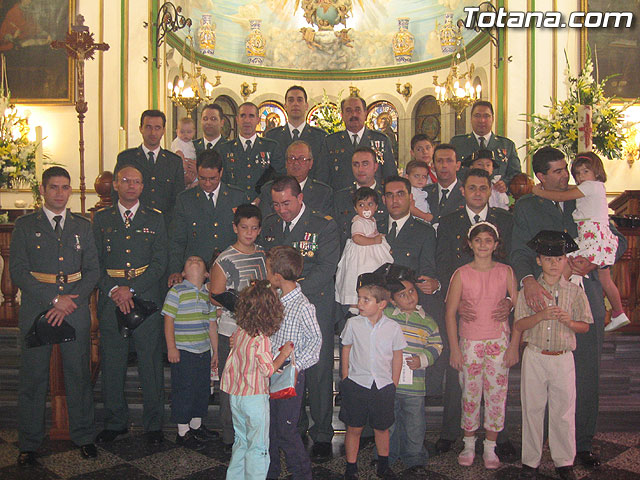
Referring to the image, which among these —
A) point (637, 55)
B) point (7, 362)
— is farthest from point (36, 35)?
point (637, 55)

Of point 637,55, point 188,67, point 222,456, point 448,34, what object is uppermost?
point 448,34

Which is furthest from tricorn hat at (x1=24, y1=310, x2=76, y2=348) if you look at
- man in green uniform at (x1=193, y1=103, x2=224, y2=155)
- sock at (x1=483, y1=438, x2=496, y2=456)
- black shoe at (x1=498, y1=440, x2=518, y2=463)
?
black shoe at (x1=498, y1=440, x2=518, y2=463)

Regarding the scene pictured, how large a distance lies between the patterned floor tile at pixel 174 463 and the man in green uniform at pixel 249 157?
2.50 metres

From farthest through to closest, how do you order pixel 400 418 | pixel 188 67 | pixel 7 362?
pixel 188 67, pixel 7 362, pixel 400 418

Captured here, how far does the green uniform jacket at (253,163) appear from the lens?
5.99 metres

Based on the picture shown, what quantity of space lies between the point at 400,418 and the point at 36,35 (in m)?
10.5

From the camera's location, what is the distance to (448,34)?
1734 centimetres

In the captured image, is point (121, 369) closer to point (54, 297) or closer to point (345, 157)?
point (54, 297)

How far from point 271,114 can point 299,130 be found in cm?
1306

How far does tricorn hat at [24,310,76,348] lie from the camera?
4.35 m

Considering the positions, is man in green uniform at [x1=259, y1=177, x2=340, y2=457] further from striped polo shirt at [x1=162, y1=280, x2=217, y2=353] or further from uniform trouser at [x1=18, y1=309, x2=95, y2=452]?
uniform trouser at [x1=18, y1=309, x2=95, y2=452]

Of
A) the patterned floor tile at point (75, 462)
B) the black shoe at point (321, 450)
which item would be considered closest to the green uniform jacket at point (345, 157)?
the black shoe at point (321, 450)

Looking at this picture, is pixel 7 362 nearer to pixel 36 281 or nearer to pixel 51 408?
pixel 51 408

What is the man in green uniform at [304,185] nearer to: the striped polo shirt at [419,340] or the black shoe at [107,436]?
the striped polo shirt at [419,340]
